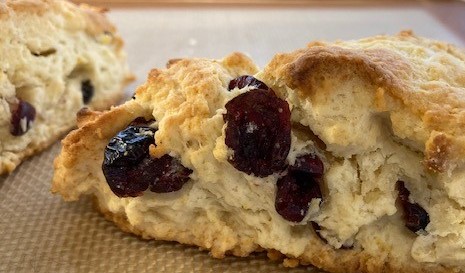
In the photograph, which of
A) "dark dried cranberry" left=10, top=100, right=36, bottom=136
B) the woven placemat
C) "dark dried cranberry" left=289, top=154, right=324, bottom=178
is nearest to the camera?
"dark dried cranberry" left=289, top=154, right=324, bottom=178

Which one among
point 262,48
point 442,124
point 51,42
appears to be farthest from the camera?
point 262,48

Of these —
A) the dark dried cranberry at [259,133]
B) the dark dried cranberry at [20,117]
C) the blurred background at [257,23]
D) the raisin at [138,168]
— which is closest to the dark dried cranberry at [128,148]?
the raisin at [138,168]

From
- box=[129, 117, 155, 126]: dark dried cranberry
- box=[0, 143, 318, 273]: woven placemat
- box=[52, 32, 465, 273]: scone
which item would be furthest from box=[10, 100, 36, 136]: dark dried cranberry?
box=[129, 117, 155, 126]: dark dried cranberry

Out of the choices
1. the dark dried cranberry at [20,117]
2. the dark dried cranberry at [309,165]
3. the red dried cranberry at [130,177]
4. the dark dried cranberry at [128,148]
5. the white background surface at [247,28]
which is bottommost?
the white background surface at [247,28]

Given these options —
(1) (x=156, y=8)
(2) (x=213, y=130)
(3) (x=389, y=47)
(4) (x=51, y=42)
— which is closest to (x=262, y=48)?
(1) (x=156, y=8)

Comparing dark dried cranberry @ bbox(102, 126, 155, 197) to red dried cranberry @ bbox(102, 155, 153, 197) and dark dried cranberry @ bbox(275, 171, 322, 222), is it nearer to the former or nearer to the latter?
red dried cranberry @ bbox(102, 155, 153, 197)

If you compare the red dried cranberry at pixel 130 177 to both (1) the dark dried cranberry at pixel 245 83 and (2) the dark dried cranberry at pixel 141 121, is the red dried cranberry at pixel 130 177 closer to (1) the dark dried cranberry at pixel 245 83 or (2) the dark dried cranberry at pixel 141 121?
(2) the dark dried cranberry at pixel 141 121

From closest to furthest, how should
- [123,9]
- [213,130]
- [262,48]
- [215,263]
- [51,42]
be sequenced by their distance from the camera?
[213,130] → [215,263] → [51,42] → [262,48] → [123,9]

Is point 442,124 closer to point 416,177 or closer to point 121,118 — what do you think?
point 416,177
